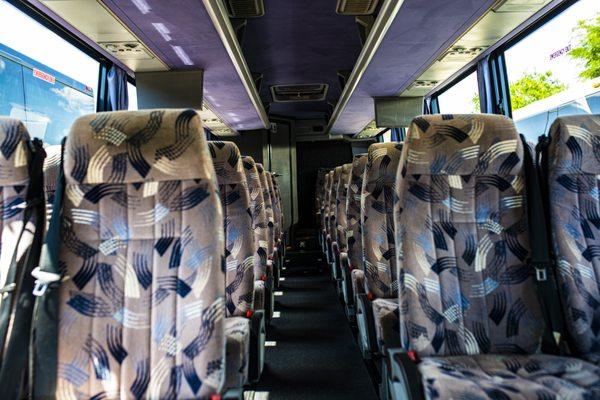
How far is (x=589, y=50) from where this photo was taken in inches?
130

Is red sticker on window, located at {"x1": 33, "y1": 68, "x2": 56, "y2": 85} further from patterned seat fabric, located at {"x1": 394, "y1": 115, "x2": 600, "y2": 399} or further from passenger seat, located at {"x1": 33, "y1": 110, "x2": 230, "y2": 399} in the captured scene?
patterned seat fabric, located at {"x1": 394, "y1": 115, "x2": 600, "y2": 399}

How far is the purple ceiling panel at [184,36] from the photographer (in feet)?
11.4

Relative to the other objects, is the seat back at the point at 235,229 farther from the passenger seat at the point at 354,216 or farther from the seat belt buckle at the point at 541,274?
the seat belt buckle at the point at 541,274

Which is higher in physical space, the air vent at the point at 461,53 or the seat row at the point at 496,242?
the air vent at the point at 461,53

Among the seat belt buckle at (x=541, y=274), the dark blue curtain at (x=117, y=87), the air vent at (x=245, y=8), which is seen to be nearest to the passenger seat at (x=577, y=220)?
the seat belt buckle at (x=541, y=274)

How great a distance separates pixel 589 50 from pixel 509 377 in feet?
10.4

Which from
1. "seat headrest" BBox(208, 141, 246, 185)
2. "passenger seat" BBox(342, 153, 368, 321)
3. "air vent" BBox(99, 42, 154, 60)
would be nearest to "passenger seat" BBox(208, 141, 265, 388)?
"seat headrest" BBox(208, 141, 246, 185)

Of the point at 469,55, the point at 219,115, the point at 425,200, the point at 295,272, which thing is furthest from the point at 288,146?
the point at 425,200

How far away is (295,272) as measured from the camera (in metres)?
6.78

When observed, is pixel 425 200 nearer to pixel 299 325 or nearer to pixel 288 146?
pixel 299 325

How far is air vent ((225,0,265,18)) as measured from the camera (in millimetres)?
4523

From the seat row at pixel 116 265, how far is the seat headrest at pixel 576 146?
150 cm

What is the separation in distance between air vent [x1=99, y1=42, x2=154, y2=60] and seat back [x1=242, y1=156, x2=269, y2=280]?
2163 millimetres

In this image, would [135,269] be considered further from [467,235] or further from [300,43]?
[300,43]
